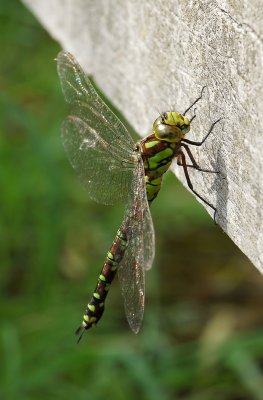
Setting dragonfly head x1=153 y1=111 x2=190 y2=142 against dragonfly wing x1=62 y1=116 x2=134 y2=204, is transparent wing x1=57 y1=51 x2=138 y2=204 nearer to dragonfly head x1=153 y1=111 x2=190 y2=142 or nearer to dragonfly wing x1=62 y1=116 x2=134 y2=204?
dragonfly wing x1=62 y1=116 x2=134 y2=204

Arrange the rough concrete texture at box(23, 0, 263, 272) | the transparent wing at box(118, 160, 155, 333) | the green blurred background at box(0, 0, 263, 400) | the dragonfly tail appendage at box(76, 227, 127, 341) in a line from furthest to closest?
the green blurred background at box(0, 0, 263, 400)
the dragonfly tail appendage at box(76, 227, 127, 341)
the transparent wing at box(118, 160, 155, 333)
the rough concrete texture at box(23, 0, 263, 272)

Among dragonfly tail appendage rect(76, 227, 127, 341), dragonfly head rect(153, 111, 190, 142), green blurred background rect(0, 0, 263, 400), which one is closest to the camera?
dragonfly head rect(153, 111, 190, 142)

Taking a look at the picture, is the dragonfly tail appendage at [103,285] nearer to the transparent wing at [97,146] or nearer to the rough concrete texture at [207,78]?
the transparent wing at [97,146]

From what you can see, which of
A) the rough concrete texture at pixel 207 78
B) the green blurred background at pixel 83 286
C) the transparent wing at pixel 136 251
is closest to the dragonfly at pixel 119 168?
the transparent wing at pixel 136 251

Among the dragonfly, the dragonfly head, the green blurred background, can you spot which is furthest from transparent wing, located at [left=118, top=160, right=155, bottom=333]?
the green blurred background

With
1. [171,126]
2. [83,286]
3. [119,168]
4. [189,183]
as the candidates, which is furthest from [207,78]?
[83,286]

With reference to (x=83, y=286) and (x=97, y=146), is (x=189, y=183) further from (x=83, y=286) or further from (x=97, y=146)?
(x=83, y=286)

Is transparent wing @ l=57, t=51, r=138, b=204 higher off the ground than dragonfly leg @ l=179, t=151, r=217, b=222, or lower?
higher
